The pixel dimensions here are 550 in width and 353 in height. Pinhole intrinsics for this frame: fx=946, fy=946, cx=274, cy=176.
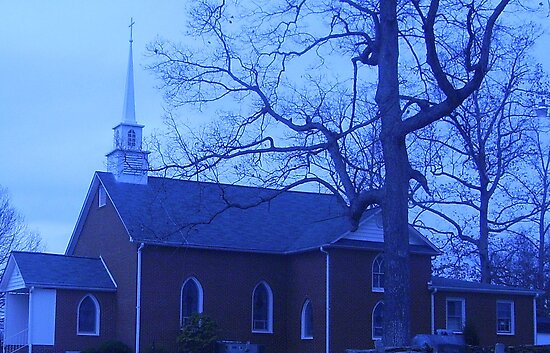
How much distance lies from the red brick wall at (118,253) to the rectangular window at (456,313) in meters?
14.0

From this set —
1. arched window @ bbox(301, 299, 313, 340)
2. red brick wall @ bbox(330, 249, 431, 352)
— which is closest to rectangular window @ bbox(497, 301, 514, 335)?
red brick wall @ bbox(330, 249, 431, 352)

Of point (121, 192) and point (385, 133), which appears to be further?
point (121, 192)

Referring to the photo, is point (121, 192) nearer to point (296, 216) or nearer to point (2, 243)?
point (296, 216)

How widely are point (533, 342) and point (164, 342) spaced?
17.6 m

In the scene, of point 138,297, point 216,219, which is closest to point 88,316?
point 138,297

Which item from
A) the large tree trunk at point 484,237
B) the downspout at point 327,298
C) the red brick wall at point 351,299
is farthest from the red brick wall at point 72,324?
the large tree trunk at point 484,237

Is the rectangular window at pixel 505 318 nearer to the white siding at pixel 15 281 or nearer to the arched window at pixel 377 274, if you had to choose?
the arched window at pixel 377 274

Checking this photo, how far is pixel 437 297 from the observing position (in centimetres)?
4122

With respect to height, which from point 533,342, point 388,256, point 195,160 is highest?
point 195,160

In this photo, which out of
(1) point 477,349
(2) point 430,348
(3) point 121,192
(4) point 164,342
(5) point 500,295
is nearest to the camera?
(2) point 430,348

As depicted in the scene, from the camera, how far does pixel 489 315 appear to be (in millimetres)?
42875

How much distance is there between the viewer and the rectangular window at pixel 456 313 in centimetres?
4181

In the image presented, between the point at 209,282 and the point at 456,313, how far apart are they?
11.3 meters

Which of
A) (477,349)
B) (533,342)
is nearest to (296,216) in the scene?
(533,342)
